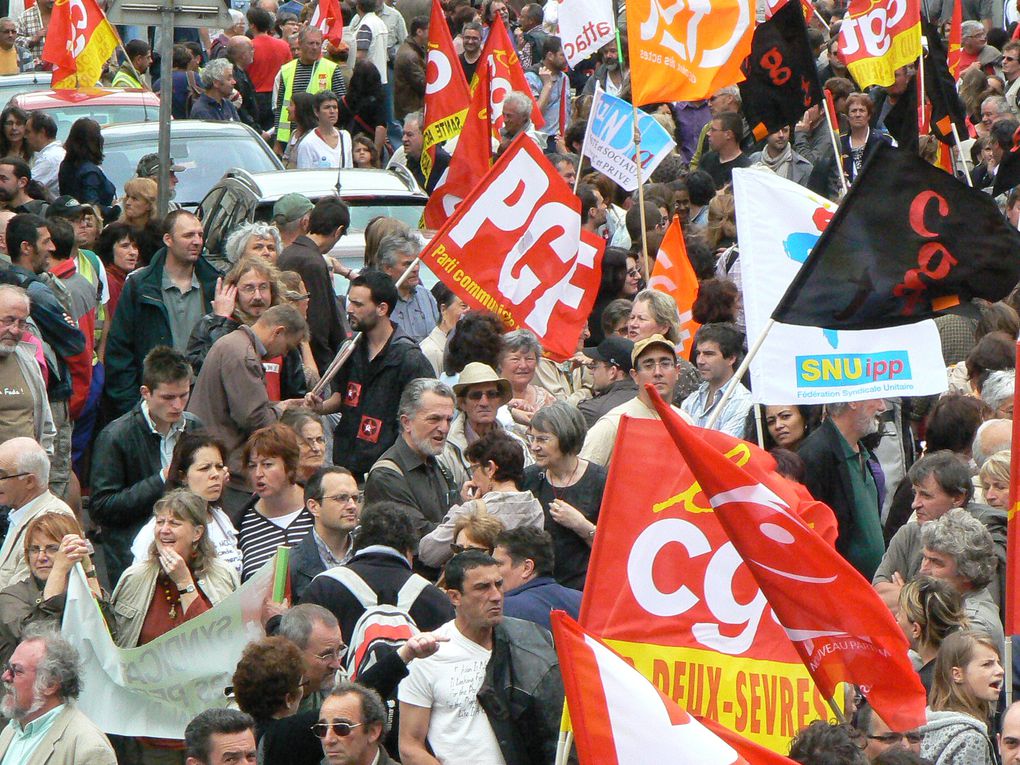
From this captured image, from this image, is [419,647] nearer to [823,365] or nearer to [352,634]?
[352,634]

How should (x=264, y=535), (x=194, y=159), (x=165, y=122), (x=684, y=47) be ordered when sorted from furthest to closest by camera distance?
(x=194, y=159) < (x=684, y=47) < (x=165, y=122) < (x=264, y=535)

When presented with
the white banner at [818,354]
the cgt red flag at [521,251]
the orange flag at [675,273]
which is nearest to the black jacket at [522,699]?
the white banner at [818,354]

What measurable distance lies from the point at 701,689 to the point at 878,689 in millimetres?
723

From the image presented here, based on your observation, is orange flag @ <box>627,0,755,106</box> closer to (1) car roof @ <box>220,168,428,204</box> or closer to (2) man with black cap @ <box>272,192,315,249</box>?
(2) man with black cap @ <box>272,192,315,249</box>

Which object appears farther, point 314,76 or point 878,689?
point 314,76

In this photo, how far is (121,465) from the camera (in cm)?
916

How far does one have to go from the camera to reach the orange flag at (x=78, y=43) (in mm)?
16141

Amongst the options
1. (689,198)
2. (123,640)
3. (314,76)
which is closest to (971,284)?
(123,640)

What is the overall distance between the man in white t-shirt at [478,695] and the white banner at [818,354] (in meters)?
1.75

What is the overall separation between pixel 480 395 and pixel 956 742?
12.0 ft

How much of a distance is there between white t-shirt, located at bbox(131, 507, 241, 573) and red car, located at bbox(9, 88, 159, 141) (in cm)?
846

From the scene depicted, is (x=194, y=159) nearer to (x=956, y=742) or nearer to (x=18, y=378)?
(x=18, y=378)

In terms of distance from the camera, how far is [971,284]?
684 centimetres

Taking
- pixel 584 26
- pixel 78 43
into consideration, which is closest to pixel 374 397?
pixel 78 43
